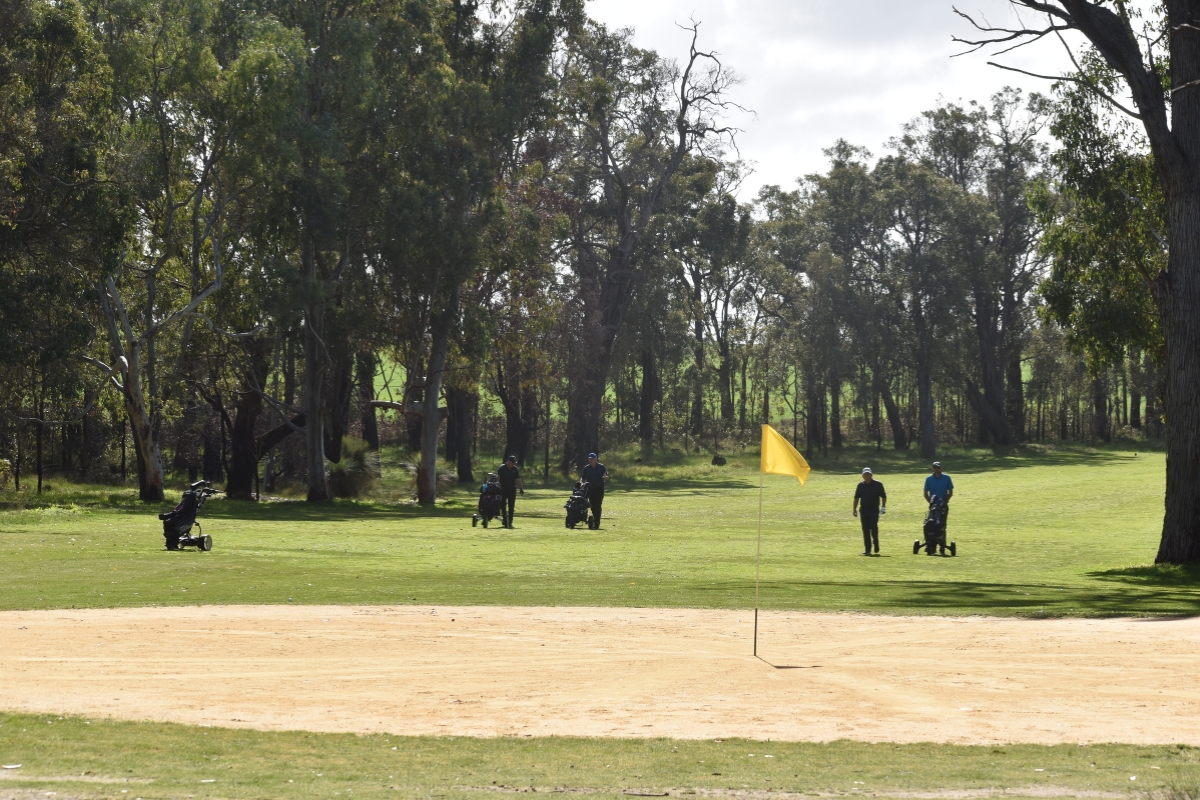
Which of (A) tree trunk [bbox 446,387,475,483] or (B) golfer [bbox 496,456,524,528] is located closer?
(B) golfer [bbox 496,456,524,528]

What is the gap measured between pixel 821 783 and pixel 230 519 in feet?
99.3

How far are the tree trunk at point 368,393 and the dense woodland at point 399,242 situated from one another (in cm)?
40

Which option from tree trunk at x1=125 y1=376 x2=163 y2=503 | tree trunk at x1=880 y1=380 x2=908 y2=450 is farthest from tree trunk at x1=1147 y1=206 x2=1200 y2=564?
tree trunk at x1=880 y1=380 x2=908 y2=450

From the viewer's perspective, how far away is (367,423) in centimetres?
6750

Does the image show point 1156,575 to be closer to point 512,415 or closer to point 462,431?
point 462,431

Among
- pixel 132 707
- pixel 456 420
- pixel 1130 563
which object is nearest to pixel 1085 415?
pixel 456 420

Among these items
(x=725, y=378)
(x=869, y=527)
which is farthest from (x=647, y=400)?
(x=869, y=527)

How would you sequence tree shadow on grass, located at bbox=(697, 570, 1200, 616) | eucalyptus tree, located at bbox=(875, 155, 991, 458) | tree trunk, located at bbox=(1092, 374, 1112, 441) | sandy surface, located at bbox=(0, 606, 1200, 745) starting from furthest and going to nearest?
tree trunk, located at bbox=(1092, 374, 1112, 441) → eucalyptus tree, located at bbox=(875, 155, 991, 458) → tree shadow on grass, located at bbox=(697, 570, 1200, 616) → sandy surface, located at bbox=(0, 606, 1200, 745)

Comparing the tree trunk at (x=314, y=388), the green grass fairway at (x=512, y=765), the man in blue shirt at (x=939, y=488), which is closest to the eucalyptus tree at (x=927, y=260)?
the tree trunk at (x=314, y=388)

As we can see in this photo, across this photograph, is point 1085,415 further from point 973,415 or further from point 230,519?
point 230,519

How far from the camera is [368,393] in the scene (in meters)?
71.2

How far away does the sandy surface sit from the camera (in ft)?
32.3

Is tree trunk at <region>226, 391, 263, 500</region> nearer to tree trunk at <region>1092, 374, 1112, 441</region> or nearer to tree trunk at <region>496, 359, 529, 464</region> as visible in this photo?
tree trunk at <region>496, 359, 529, 464</region>

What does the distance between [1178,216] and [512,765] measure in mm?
20310
